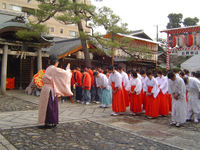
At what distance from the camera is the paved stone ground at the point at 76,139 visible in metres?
3.83

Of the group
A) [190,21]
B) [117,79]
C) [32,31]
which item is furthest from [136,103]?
[190,21]

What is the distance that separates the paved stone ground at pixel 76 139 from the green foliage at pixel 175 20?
114ft

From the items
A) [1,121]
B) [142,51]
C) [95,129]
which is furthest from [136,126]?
[142,51]

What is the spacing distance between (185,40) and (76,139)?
60.0 ft

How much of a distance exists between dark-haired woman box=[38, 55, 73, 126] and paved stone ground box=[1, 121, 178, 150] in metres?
0.32

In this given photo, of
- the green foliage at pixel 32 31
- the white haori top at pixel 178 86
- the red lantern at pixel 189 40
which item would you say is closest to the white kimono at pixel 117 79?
the white haori top at pixel 178 86

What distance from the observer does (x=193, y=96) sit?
6410mm

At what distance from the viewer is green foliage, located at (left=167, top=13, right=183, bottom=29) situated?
3488 centimetres

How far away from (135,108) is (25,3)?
33503 mm

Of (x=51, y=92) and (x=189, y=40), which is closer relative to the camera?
(x=51, y=92)

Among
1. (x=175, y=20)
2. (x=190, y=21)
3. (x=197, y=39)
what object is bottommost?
(x=197, y=39)

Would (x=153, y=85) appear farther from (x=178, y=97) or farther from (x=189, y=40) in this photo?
(x=189, y=40)

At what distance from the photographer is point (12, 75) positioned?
14758 mm

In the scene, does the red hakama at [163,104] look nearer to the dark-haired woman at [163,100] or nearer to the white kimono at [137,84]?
the dark-haired woman at [163,100]
